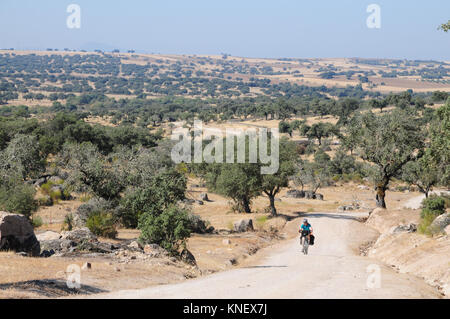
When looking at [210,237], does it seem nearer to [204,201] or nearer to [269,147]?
[269,147]

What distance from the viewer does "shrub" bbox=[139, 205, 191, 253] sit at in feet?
68.9

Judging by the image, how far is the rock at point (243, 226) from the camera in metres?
34.9

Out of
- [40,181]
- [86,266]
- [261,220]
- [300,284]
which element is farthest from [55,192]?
[300,284]

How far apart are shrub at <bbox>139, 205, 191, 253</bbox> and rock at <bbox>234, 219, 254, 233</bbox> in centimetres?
1364

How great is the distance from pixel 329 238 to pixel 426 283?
15407mm

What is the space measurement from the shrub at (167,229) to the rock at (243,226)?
1364 cm

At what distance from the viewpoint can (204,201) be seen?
54312 mm

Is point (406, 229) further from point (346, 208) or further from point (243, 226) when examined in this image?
point (346, 208)

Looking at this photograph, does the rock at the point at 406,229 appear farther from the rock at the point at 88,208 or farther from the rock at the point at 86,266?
the rock at the point at 86,266

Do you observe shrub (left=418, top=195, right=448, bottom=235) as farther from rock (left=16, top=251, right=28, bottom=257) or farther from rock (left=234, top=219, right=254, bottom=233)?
rock (left=16, top=251, right=28, bottom=257)

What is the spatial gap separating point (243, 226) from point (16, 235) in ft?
64.0

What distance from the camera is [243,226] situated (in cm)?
3506

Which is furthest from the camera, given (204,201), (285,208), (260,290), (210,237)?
(204,201)
